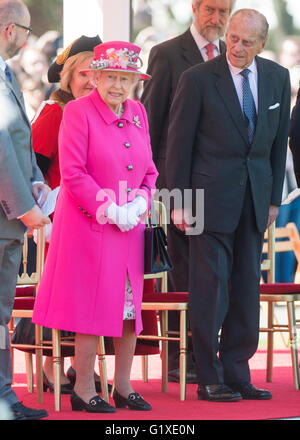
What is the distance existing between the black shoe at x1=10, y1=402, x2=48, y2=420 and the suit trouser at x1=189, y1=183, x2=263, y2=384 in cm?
99

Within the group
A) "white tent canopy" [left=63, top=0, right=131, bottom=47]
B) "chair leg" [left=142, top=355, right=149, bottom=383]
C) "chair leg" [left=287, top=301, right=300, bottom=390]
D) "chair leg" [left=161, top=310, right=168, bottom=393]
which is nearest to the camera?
"chair leg" [left=161, top=310, right=168, bottom=393]

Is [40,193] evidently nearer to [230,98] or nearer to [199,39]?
[230,98]

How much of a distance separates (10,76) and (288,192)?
476 cm

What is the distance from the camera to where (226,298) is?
14.4 ft

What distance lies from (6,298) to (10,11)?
1067 mm

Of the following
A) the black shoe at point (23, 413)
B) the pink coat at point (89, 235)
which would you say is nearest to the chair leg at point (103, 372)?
the pink coat at point (89, 235)

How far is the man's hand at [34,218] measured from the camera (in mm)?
3500

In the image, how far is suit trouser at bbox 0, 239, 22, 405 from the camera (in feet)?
11.6

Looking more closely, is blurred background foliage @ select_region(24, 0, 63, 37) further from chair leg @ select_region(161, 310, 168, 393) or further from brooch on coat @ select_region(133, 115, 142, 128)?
brooch on coat @ select_region(133, 115, 142, 128)

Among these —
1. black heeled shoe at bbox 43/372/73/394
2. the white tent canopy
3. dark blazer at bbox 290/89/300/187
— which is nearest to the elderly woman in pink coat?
black heeled shoe at bbox 43/372/73/394

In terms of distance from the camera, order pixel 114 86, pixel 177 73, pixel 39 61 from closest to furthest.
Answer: pixel 114 86, pixel 177 73, pixel 39 61

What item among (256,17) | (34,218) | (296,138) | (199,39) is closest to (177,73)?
(199,39)

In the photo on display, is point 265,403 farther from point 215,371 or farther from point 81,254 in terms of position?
point 81,254

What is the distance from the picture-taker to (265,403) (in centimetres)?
425
